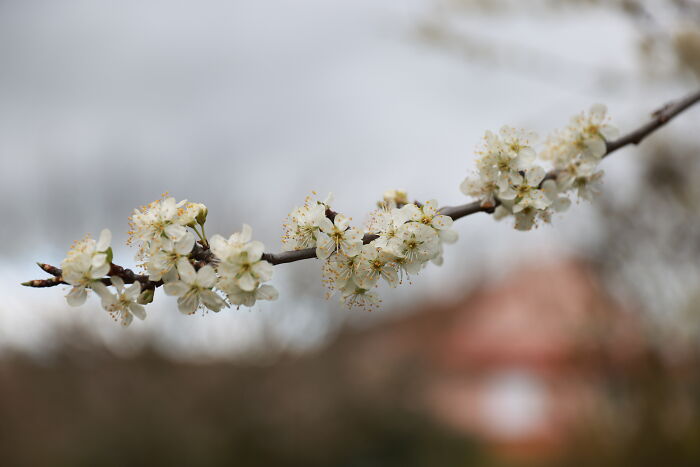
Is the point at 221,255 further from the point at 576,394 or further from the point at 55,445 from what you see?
the point at 55,445

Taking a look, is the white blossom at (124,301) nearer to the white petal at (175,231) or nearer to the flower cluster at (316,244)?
the flower cluster at (316,244)

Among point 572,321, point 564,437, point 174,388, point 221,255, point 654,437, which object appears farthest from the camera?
point 174,388

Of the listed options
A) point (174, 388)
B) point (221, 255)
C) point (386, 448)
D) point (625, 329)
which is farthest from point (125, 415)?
point (221, 255)

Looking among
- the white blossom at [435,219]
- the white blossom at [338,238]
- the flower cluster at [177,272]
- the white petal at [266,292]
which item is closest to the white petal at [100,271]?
the flower cluster at [177,272]

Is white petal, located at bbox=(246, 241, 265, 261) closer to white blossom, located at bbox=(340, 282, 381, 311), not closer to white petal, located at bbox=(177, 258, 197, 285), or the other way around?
white petal, located at bbox=(177, 258, 197, 285)

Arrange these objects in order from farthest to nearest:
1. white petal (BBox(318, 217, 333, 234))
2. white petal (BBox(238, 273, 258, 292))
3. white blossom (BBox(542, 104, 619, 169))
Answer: white blossom (BBox(542, 104, 619, 169)) → white petal (BBox(318, 217, 333, 234)) → white petal (BBox(238, 273, 258, 292))

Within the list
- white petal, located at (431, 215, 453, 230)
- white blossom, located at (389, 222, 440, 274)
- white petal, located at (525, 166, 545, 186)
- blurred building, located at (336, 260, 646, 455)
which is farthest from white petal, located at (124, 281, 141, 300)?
blurred building, located at (336, 260, 646, 455)
